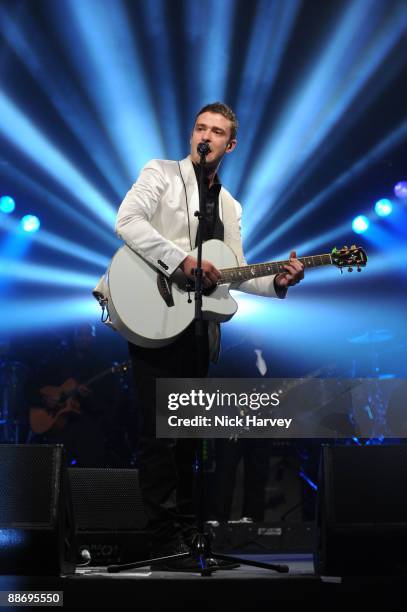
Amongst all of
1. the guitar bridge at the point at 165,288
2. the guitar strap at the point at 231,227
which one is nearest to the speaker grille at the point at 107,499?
the guitar bridge at the point at 165,288

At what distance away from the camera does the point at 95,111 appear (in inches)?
249

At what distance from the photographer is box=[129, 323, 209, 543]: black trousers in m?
3.11

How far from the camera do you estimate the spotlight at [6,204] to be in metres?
7.07

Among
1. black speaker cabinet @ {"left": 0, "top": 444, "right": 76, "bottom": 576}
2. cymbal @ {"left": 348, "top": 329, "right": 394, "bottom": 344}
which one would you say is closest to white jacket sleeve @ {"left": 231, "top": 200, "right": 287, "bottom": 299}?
black speaker cabinet @ {"left": 0, "top": 444, "right": 76, "bottom": 576}

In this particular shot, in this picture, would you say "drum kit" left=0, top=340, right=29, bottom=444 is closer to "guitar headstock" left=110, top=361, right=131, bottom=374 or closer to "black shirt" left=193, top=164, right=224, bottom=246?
"guitar headstock" left=110, top=361, right=131, bottom=374

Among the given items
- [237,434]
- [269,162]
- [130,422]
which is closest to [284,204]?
[269,162]

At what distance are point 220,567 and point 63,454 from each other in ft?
2.35

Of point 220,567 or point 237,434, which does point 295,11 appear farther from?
point 220,567

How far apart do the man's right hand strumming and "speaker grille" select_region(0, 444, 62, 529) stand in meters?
0.93

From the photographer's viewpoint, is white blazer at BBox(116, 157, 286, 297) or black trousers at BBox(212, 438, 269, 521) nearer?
white blazer at BBox(116, 157, 286, 297)

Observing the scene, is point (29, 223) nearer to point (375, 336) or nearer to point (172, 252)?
point (375, 336)

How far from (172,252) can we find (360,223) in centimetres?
411

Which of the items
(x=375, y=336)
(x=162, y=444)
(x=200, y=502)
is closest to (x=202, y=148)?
(x=162, y=444)

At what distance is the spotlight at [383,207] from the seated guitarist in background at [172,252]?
365 cm
